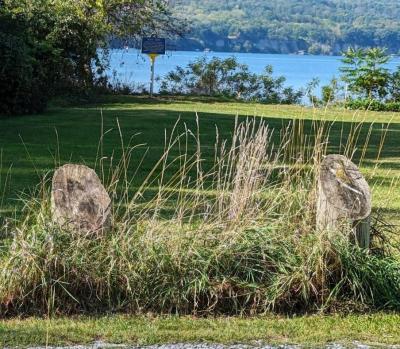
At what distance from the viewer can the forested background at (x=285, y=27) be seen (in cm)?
8231

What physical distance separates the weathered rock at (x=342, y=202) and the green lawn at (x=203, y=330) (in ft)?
2.20

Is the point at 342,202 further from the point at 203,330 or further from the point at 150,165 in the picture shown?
the point at 150,165

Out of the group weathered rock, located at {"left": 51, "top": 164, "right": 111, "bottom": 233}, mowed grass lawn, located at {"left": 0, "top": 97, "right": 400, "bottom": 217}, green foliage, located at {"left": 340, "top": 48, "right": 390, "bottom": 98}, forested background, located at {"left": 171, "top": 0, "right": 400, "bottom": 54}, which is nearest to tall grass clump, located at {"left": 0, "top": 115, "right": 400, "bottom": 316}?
weathered rock, located at {"left": 51, "top": 164, "right": 111, "bottom": 233}

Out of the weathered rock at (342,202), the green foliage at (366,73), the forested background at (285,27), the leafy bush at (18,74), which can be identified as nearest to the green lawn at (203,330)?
the weathered rock at (342,202)

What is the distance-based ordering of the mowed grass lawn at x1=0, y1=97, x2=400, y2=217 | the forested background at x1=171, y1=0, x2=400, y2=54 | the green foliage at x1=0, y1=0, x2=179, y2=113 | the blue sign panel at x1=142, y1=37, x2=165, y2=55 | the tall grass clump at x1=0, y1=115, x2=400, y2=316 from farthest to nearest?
the forested background at x1=171, y1=0, x2=400, y2=54
the blue sign panel at x1=142, y1=37, x2=165, y2=55
the green foliage at x1=0, y1=0, x2=179, y2=113
the mowed grass lawn at x1=0, y1=97, x2=400, y2=217
the tall grass clump at x1=0, y1=115, x2=400, y2=316

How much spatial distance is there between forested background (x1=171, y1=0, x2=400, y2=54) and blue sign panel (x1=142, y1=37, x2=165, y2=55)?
147 ft

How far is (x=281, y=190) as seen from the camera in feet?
23.2

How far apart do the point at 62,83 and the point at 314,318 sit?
67.4 feet

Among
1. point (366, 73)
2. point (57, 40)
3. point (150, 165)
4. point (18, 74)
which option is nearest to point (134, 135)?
point (150, 165)

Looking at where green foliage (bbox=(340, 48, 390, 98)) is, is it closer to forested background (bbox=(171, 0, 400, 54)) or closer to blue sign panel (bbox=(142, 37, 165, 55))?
blue sign panel (bbox=(142, 37, 165, 55))

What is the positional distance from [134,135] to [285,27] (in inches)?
3203

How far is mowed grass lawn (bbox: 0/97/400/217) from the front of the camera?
36.7ft

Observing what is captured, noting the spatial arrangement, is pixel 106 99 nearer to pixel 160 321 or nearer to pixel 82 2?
pixel 82 2

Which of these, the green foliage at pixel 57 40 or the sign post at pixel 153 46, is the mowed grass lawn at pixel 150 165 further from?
the sign post at pixel 153 46
